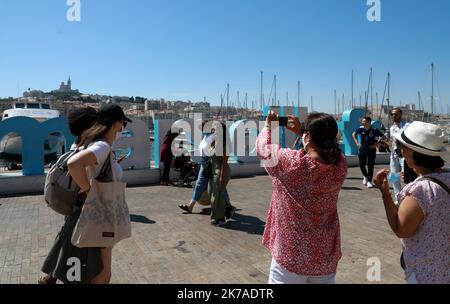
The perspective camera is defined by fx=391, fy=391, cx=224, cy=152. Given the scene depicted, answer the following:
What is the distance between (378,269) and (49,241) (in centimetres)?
431

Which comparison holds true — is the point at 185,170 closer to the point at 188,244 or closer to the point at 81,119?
the point at 188,244

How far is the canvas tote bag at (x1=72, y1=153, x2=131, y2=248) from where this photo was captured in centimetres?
272

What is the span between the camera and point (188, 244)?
17.8ft

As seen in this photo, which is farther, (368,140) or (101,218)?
(368,140)

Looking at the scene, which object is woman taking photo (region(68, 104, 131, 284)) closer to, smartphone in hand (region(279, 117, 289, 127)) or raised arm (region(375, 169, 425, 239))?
smartphone in hand (region(279, 117, 289, 127))

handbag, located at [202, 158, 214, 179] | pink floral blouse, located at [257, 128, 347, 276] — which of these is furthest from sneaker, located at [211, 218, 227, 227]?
pink floral blouse, located at [257, 128, 347, 276]

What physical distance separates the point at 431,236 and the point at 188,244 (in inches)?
148

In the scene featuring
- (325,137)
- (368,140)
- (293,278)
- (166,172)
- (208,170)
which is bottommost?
(166,172)

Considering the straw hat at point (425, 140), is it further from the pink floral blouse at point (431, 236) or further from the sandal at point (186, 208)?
the sandal at point (186, 208)

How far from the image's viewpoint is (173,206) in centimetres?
785

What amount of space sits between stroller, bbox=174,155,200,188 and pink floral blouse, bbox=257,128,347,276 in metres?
7.91

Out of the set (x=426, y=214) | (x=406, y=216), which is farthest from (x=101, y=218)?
(x=426, y=214)

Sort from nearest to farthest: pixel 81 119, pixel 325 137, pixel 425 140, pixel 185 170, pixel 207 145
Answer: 1. pixel 425 140
2. pixel 325 137
3. pixel 81 119
4. pixel 207 145
5. pixel 185 170
